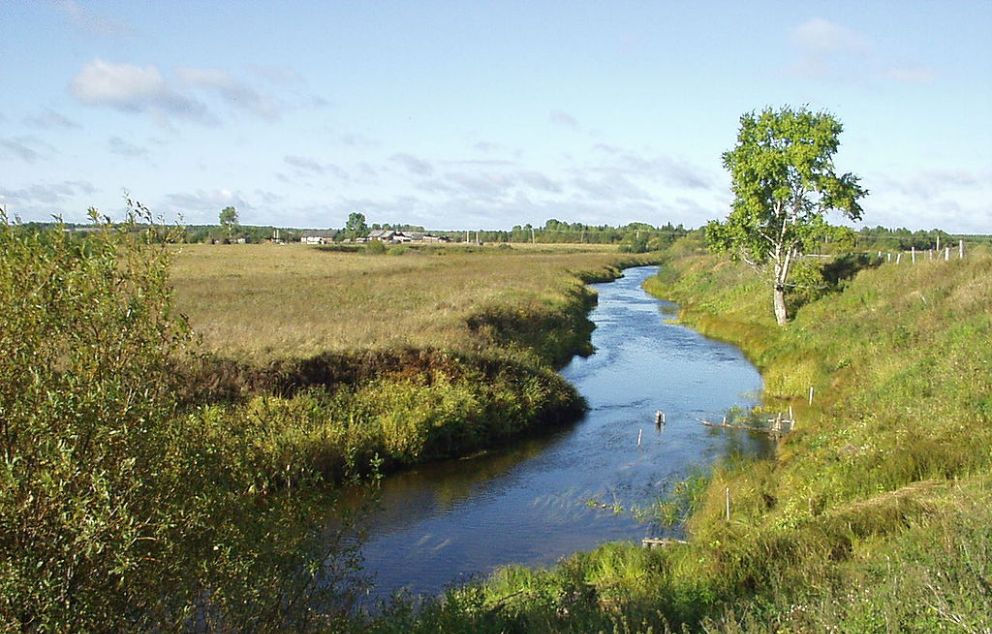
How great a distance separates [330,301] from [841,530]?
3010 cm

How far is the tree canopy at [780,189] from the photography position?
35.6 metres

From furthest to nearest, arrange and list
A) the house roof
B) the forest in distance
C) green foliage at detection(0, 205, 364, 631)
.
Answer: the house roof → the forest in distance → green foliage at detection(0, 205, 364, 631)

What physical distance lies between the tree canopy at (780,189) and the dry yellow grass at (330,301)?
1068 cm

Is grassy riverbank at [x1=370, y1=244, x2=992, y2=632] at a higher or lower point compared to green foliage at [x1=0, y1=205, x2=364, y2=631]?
lower

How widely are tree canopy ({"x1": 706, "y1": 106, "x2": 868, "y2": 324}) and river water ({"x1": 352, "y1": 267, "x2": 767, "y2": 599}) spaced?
864cm

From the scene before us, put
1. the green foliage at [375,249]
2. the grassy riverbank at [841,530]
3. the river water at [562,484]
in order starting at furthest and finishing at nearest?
the green foliage at [375,249] < the river water at [562,484] < the grassy riverbank at [841,530]

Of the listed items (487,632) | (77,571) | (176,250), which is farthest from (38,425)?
(487,632)

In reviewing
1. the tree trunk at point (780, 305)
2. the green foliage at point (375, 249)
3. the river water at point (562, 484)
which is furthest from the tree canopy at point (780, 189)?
the green foliage at point (375, 249)

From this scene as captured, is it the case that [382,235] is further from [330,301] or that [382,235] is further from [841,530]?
[841,530]

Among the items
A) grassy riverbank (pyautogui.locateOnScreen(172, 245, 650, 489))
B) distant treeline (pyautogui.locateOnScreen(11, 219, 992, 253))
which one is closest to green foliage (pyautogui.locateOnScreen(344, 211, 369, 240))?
distant treeline (pyautogui.locateOnScreen(11, 219, 992, 253))

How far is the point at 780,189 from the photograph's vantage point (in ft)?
118

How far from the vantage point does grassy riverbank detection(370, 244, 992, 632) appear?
22.4ft

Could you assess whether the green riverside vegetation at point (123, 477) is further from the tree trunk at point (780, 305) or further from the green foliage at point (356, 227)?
the green foliage at point (356, 227)

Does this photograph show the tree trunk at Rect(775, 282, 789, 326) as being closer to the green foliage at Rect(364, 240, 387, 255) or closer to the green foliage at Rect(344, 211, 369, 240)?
the green foliage at Rect(364, 240, 387, 255)
